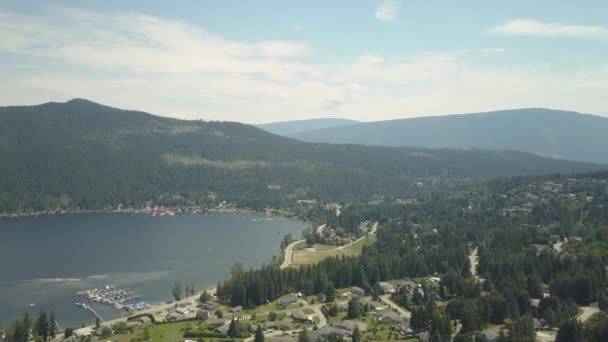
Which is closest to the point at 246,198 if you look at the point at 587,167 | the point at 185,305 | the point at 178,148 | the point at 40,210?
the point at 40,210

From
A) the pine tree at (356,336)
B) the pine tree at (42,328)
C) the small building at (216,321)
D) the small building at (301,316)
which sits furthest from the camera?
the small building at (301,316)

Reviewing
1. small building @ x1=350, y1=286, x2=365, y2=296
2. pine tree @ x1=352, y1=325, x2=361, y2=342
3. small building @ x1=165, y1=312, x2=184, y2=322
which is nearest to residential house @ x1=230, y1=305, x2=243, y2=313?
small building @ x1=165, y1=312, x2=184, y2=322

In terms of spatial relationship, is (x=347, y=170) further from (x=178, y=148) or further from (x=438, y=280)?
(x=438, y=280)

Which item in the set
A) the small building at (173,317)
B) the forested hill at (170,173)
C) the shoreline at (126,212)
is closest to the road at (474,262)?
the small building at (173,317)

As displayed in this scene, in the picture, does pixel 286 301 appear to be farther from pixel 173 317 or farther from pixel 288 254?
pixel 288 254

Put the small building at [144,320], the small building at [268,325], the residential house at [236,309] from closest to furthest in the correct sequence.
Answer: the small building at [268,325], the small building at [144,320], the residential house at [236,309]

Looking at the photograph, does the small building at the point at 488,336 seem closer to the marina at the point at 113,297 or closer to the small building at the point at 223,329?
the small building at the point at 223,329
